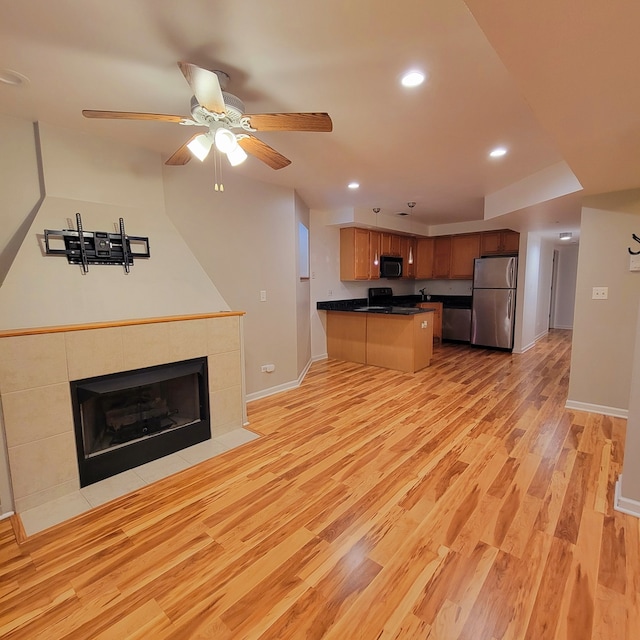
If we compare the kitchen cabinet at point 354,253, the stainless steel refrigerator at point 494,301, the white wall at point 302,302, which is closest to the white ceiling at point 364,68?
the white wall at point 302,302

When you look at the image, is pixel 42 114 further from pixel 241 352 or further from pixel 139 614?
pixel 139 614

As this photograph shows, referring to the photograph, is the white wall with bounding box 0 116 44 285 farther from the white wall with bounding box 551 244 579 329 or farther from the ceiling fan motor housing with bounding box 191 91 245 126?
the white wall with bounding box 551 244 579 329

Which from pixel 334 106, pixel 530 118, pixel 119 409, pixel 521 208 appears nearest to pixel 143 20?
pixel 334 106

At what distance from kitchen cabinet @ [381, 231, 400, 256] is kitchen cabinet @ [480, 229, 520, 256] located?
64.3 inches

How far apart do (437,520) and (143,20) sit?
110 inches

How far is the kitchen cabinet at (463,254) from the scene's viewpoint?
6.57 metres

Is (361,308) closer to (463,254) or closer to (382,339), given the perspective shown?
(382,339)

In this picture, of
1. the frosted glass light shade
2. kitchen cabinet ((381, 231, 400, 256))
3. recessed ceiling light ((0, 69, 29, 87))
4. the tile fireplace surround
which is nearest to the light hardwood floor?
the tile fireplace surround

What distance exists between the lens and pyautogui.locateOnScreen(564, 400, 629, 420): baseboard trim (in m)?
3.27

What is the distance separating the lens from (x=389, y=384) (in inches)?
169

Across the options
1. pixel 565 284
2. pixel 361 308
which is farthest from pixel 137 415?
pixel 565 284

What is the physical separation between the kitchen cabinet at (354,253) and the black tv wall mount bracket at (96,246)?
141 inches

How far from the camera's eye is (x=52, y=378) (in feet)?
6.76

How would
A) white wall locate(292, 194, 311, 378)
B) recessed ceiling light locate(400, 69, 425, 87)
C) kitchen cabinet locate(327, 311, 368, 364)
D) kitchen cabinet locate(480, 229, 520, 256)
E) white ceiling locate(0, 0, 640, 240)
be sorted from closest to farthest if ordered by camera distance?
white ceiling locate(0, 0, 640, 240), recessed ceiling light locate(400, 69, 425, 87), white wall locate(292, 194, 311, 378), kitchen cabinet locate(327, 311, 368, 364), kitchen cabinet locate(480, 229, 520, 256)
